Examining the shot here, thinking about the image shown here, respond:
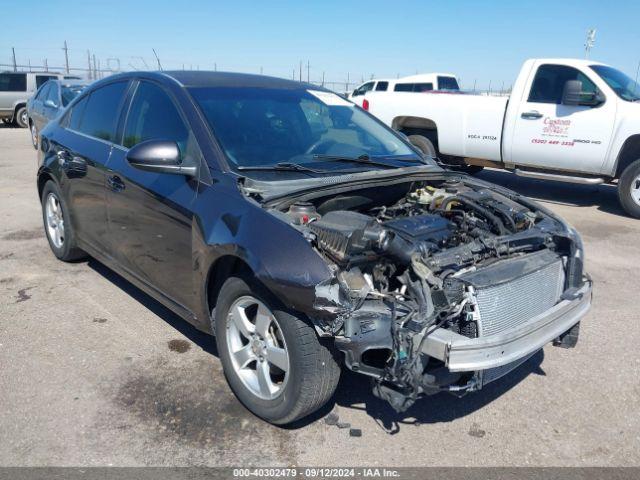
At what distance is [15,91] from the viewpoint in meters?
19.9

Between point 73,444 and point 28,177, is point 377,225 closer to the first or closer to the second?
point 73,444

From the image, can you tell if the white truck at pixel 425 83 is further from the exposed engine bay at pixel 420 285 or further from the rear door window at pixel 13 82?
the exposed engine bay at pixel 420 285

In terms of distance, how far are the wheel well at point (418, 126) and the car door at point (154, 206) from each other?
21.9ft

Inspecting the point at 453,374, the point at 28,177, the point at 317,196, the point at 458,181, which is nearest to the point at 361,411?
the point at 453,374

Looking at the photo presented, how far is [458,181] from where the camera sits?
13.6ft

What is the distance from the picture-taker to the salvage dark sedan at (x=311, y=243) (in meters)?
2.66

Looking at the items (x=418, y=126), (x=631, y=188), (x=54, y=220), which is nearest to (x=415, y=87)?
(x=418, y=126)

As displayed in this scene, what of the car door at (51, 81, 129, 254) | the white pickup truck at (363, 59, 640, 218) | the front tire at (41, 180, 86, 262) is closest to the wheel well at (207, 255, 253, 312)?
the car door at (51, 81, 129, 254)

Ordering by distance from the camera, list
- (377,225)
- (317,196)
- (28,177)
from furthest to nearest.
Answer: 1. (28,177)
2. (317,196)
3. (377,225)

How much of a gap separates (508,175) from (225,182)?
9.62 metres

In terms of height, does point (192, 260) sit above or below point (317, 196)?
below

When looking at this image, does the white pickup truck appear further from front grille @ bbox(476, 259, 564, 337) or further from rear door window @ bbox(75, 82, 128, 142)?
rear door window @ bbox(75, 82, 128, 142)

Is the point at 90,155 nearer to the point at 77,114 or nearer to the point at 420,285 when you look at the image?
the point at 77,114

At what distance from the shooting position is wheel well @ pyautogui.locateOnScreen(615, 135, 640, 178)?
8.02 metres
